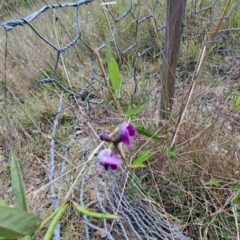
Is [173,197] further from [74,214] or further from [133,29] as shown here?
[133,29]

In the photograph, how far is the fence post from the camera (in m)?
0.91

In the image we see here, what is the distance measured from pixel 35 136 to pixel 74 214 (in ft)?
1.90

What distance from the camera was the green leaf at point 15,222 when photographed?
372 millimetres

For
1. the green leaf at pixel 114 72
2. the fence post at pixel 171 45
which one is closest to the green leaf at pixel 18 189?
the green leaf at pixel 114 72

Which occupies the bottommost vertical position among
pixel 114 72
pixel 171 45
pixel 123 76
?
pixel 123 76

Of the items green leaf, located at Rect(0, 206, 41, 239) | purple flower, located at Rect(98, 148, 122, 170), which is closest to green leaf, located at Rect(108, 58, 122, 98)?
purple flower, located at Rect(98, 148, 122, 170)

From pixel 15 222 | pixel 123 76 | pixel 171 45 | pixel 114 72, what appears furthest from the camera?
pixel 123 76

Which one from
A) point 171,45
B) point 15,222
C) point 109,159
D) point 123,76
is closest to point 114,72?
point 109,159

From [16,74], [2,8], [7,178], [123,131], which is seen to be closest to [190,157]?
[123,131]

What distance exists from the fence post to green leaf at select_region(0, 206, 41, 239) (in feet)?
1.99

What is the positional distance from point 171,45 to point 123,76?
66 cm

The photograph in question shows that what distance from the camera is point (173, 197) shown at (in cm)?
99

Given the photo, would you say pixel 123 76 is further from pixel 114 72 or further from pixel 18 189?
pixel 18 189

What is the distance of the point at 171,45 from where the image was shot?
99cm
